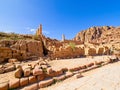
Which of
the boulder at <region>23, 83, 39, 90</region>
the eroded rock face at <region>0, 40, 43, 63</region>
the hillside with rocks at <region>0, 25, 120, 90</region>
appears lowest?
the boulder at <region>23, 83, 39, 90</region>

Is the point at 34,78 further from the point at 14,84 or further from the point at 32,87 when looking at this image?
the point at 14,84

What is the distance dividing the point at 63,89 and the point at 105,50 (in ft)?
57.4

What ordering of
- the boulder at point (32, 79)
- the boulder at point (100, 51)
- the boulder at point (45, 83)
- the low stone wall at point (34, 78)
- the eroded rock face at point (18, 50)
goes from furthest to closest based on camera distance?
the boulder at point (100, 51), the eroded rock face at point (18, 50), the boulder at point (32, 79), the boulder at point (45, 83), the low stone wall at point (34, 78)

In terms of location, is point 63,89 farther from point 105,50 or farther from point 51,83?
point 105,50

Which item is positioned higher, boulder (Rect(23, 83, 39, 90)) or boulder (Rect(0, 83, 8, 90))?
boulder (Rect(0, 83, 8, 90))

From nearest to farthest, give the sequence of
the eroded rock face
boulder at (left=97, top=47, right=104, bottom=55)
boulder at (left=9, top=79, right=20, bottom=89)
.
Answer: boulder at (left=9, top=79, right=20, bottom=89)
the eroded rock face
boulder at (left=97, top=47, right=104, bottom=55)

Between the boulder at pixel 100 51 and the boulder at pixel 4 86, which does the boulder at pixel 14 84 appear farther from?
the boulder at pixel 100 51

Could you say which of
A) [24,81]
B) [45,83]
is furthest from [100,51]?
[24,81]

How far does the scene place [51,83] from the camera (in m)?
6.96

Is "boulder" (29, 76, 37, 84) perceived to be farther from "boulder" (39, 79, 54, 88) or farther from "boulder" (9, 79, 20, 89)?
"boulder" (9, 79, 20, 89)

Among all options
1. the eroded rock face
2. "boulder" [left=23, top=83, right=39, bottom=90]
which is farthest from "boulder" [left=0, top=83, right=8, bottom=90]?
the eroded rock face

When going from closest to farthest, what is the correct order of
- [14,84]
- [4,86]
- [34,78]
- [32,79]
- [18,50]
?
1. [4,86]
2. [14,84]
3. [32,79]
4. [34,78]
5. [18,50]

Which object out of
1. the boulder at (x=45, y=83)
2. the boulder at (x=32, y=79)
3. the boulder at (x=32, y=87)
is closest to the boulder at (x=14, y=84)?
the boulder at (x=32, y=87)

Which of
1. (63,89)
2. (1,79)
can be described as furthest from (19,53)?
(63,89)
